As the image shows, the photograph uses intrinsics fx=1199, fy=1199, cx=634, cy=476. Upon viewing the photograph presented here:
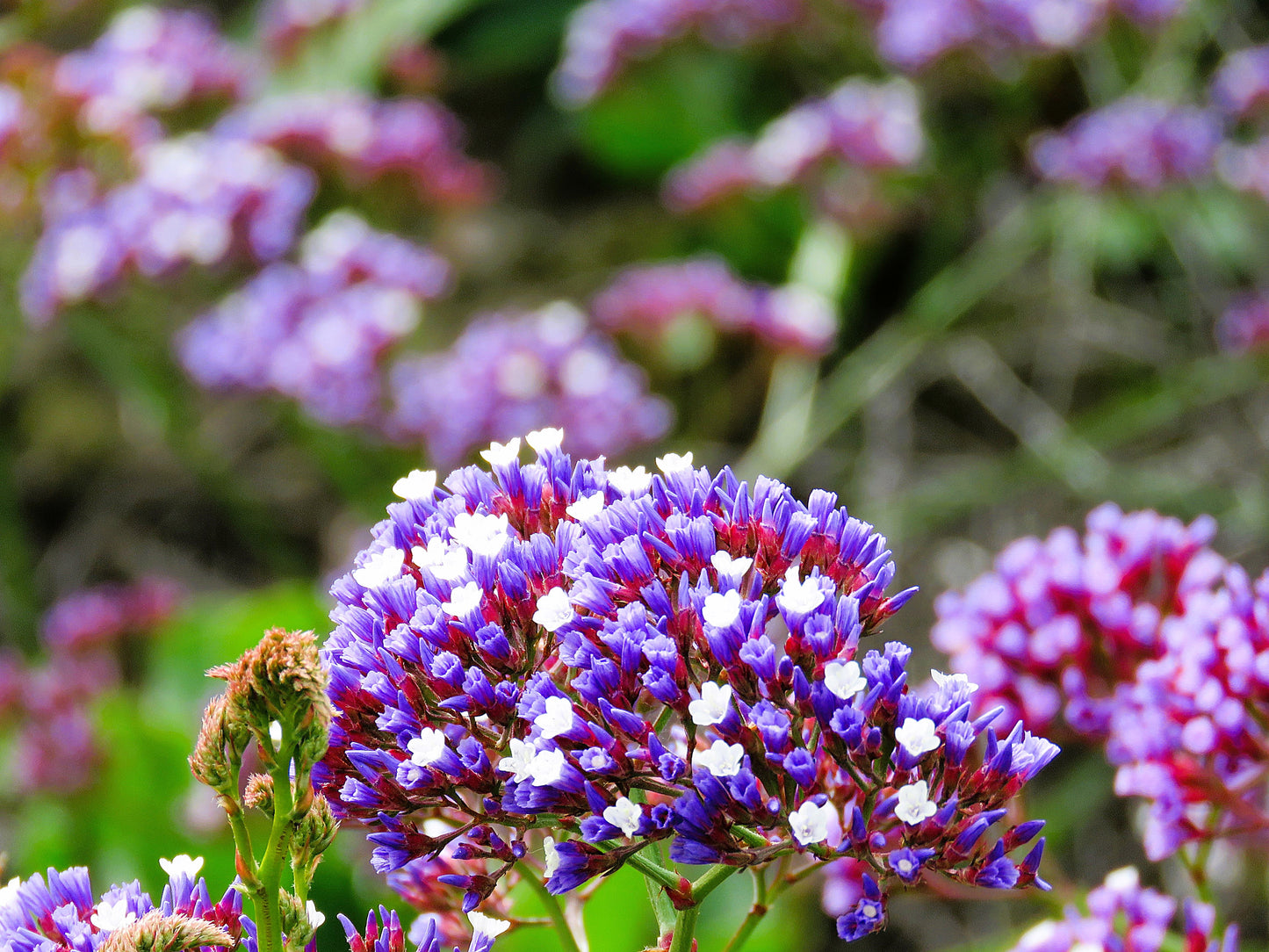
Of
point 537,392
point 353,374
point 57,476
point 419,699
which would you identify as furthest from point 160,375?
point 419,699

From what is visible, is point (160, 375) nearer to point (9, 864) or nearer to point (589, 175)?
point (9, 864)

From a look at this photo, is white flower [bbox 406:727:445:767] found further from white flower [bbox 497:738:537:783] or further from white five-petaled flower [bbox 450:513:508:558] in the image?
white five-petaled flower [bbox 450:513:508:558]

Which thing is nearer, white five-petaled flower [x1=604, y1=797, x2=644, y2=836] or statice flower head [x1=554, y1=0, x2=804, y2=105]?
white five-petaled flower [x1=604, y1=797, x2=644, y2=836]

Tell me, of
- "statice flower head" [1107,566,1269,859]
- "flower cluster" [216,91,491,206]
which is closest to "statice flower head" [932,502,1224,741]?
"statice flower head" [1107,566,1269,859]

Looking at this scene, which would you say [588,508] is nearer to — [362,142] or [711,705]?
[711,705]

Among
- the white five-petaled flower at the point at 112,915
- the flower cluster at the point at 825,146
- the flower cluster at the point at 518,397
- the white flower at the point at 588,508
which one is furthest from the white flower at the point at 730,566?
the flower cluster at the point at 825,146

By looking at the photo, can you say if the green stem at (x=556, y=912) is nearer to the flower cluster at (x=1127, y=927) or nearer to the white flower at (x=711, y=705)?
the white flower at (x=711, y=705)

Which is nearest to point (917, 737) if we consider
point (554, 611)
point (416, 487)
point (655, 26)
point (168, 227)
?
point (554, 611)
